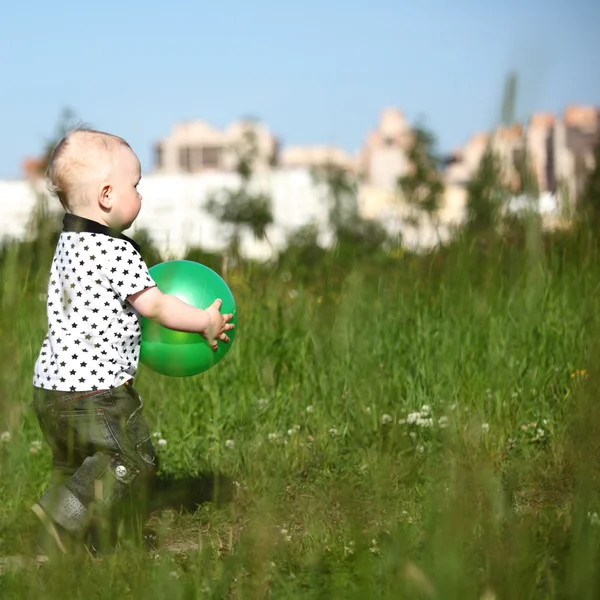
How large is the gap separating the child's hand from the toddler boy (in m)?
0.02

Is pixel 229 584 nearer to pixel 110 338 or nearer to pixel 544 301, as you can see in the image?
pixel 110 338

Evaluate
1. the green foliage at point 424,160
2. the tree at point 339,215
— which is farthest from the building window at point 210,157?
the tree at point 339,215

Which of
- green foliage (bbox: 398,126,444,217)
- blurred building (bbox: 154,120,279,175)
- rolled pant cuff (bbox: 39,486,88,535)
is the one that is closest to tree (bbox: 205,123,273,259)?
green foliage (bbox: 398,126,444,217)

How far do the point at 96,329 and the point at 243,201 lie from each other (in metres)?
51.8

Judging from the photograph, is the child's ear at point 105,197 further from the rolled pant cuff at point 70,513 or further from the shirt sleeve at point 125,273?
the rolled pant cuff at point 70,513

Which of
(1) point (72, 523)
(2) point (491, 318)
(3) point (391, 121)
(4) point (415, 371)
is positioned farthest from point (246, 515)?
(3) point (391, 121)

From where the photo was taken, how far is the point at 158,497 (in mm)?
Result: 3734

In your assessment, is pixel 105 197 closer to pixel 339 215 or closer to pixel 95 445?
pixel 95 445

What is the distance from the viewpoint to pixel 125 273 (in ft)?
9.91

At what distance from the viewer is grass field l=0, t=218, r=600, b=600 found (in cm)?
221

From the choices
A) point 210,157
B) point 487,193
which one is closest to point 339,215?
point 487,193

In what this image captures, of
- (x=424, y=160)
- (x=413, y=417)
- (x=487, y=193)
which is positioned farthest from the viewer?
(x=424, y=160)

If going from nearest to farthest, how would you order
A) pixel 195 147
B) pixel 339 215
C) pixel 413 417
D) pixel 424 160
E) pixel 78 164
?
pixel 78 164 < pixel 413 417 < pixel 339 215 < pixel 424 160 < pixel 195 147

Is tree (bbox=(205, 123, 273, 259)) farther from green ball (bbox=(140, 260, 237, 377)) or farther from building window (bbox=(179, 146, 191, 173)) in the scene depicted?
building window (bbox=(179, 146, 191, 173))
